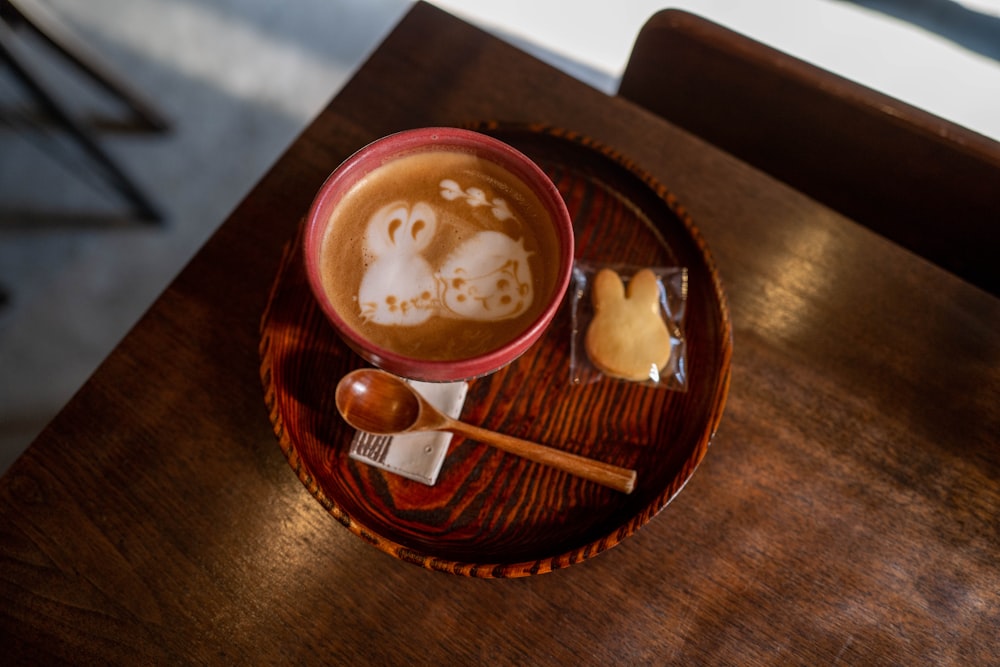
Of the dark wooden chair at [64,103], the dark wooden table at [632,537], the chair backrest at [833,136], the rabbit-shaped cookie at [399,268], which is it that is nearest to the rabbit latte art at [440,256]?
the rabbit-shaped cookie at [399,268]

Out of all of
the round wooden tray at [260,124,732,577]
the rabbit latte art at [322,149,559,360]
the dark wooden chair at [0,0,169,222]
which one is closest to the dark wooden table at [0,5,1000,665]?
the round wooden tray at [260,124,732,577]

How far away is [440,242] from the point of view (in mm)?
636

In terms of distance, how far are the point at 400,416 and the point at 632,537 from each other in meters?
0.27

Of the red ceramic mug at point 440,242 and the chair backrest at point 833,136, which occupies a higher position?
the chair backrest at point 833,136

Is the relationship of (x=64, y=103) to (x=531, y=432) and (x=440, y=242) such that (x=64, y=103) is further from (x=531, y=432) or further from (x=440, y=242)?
(x=531, y=432)

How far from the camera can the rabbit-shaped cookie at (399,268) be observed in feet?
2.00

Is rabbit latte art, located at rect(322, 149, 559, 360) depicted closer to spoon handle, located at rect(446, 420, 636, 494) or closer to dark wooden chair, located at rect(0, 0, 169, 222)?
spoon handle, located at rect(446, 420, 636, 494)

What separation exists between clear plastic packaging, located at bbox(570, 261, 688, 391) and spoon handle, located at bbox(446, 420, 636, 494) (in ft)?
0.30

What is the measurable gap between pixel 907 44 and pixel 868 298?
1776 mm

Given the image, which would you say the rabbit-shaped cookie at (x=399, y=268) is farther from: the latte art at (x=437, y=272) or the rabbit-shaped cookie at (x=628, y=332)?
the rabbit-shaped cookie at (x=628, y=332)

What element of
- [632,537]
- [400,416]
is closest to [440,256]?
[400,416]

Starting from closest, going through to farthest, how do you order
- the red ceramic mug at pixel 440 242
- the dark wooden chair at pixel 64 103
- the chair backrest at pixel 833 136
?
the red ceramic mug at pixel 440 242
the chair backrest at pixel 833 136
the dark wooden chair at pixel 64 103

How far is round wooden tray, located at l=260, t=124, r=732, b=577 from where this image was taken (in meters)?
0.60

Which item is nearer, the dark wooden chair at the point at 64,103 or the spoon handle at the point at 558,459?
the spoon handle at the point at 558,459
